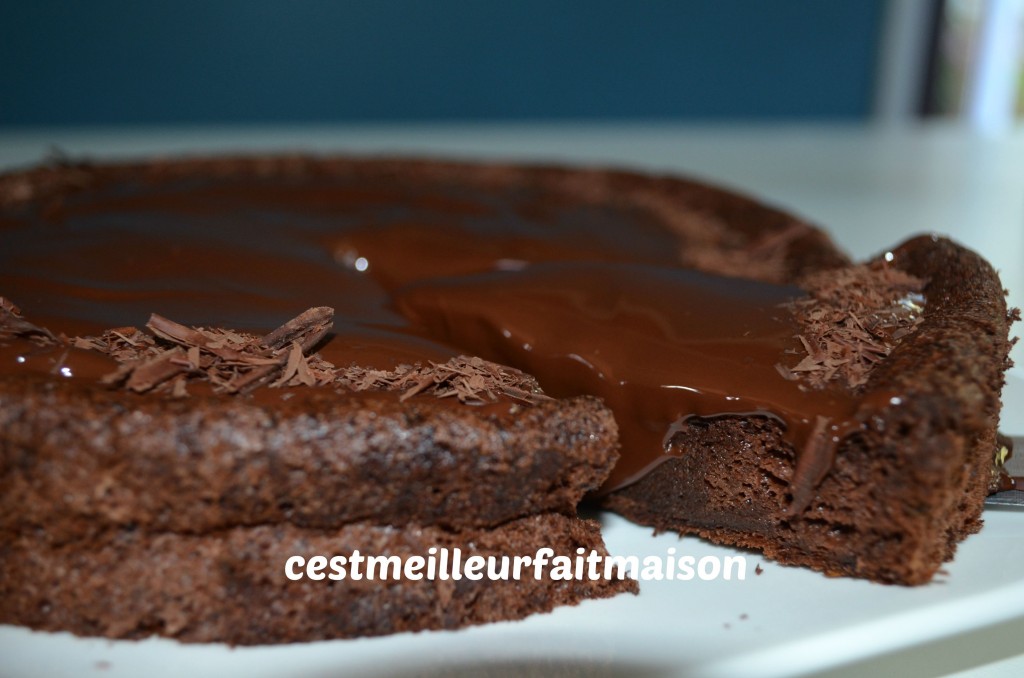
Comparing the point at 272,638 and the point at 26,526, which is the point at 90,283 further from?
the point at 272,638

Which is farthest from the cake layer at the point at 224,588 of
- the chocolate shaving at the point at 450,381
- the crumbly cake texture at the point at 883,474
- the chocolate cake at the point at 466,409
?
the crumbly cake texture at the point at 883,474

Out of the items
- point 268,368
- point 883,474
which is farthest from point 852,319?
point 268,368

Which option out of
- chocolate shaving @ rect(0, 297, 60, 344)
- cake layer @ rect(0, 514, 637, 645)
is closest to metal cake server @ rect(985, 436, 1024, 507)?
cake layer @ rect(0, 514, 637, 645)

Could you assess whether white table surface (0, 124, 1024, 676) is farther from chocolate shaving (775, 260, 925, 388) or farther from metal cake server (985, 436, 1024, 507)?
chocolate shaving (775, 260, 925, 388)

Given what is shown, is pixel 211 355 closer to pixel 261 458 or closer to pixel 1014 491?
pixel 261 458

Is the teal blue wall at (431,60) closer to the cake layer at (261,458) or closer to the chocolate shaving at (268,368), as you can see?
the chocolate shaving at (268,368)

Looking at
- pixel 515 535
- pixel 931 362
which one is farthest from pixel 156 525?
pixel 931 362
